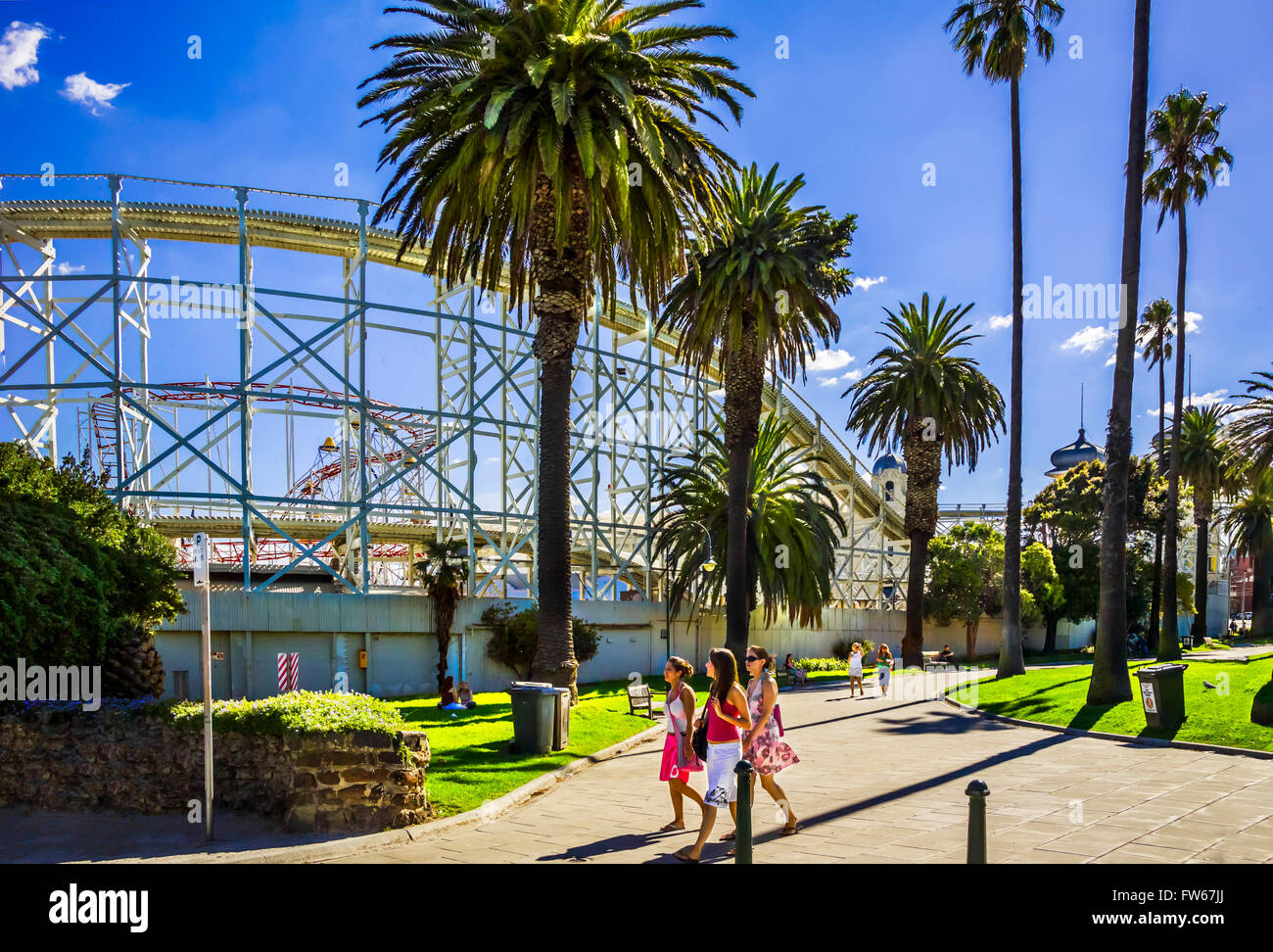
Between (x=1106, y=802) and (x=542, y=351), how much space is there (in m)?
12.6

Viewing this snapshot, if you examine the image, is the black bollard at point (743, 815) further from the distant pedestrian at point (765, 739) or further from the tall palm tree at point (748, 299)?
the tall palm tree at point (748, 299)

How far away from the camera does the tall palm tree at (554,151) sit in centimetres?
1759

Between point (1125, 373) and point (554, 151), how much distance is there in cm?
1281

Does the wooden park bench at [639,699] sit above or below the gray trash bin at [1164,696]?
below

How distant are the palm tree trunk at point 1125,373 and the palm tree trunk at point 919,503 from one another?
16.5m

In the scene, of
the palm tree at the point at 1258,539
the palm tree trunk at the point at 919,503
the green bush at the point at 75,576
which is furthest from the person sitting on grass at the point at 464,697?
the palm tree at the point at 1258,539

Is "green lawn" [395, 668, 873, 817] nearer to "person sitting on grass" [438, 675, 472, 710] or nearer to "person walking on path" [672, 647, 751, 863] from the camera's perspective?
"person sitting on grass" [438, 675, 472, 710]

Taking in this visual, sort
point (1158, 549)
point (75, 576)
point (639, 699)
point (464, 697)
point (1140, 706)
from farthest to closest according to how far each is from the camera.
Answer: point (1158, 549) → point (464, 697) → point (639, 699) → point (1140, 706) → point (75, 576)

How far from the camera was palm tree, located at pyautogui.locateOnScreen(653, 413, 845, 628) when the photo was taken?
115 feet

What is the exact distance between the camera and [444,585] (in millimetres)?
28484

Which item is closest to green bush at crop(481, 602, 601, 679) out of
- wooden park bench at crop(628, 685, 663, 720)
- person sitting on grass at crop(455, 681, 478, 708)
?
person sitting on grass at crop(455, 681, 478, 708)

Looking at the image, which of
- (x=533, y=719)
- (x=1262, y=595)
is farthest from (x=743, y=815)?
(x=1262, y=595)

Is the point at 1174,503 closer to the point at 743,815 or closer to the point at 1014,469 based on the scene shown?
the point at 1014,469
